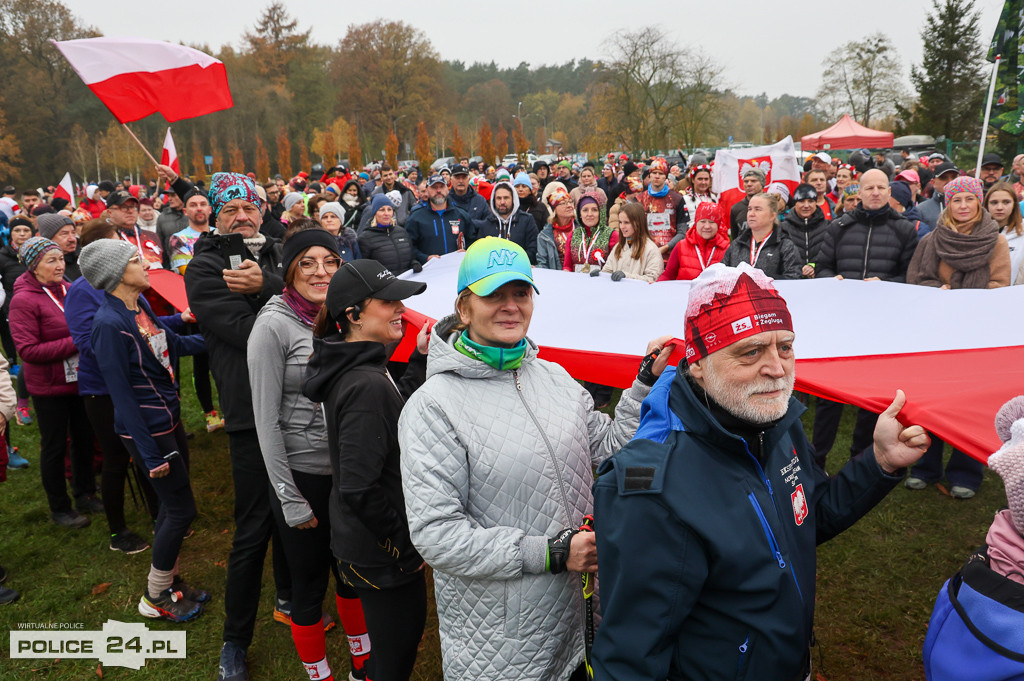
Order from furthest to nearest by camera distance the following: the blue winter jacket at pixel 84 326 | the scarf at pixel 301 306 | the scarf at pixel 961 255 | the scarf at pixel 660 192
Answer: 1. the scarf at pixel 660 192
2. the scarf at pixel 961 255
3. the blue winter jacket at pixel 84 326
4. the scarf at pixel 301 306

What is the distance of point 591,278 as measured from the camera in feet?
17.8

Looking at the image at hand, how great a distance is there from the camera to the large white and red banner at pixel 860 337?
259cm

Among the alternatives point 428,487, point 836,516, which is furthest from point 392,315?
point 836,516

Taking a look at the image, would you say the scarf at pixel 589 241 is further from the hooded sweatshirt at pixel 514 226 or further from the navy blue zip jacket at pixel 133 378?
the navy blue zip jacket at pixel 133 378

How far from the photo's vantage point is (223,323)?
11.6 ft

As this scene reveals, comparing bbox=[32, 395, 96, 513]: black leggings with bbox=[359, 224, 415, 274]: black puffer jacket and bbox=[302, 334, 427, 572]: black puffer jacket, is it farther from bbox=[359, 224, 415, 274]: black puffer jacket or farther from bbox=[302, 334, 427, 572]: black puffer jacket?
bbox=[302, 334, 427, 572]: black puffer jacket

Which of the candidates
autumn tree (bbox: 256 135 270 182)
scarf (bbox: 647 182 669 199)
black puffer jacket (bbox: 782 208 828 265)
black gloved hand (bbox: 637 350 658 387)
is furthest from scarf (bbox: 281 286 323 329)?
autumn tree (bbox: 256 135 270 182)

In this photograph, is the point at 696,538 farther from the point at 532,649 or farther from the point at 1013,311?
the point at 1013,311

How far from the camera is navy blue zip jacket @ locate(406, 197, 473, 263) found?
8.51m

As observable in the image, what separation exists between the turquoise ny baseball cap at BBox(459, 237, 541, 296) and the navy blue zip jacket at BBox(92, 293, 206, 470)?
2638 mm

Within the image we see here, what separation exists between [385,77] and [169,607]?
212 feet

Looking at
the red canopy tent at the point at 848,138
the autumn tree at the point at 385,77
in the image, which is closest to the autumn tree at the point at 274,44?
the autumn tree at the point at 385,77

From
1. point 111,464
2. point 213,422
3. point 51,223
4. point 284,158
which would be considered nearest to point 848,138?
point 213,422

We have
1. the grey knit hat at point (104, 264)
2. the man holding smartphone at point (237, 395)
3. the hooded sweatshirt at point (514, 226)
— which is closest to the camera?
the man holding smartphone at point (237, 395)
